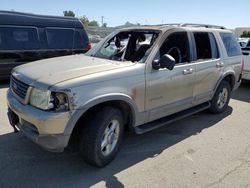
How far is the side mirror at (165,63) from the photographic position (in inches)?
157

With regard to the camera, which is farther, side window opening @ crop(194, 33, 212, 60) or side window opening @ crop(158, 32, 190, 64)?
side window opening @ crop(194, 33, 212, 60)

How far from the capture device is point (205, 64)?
5230 millimetres

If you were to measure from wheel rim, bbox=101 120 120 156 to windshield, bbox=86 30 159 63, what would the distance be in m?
1.02

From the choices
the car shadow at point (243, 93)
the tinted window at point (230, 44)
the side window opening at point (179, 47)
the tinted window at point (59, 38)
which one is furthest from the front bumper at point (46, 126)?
the tinted window at point (59, 38)

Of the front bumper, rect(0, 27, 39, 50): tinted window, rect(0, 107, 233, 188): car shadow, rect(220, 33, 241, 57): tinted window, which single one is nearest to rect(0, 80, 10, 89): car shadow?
rect(0, 27, 39, 50): tinted window

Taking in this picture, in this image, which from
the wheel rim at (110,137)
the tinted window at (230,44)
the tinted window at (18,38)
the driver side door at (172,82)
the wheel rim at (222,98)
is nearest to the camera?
the wheel rim at (110,137)

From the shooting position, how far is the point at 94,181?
3.45 meters

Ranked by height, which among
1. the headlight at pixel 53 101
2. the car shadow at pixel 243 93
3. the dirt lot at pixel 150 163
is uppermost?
the headlight at pixel 53 101

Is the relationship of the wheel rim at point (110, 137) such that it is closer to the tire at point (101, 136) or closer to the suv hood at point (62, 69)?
the tire at point (101, 136)

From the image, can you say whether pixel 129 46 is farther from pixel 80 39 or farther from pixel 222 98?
pixel 80 39

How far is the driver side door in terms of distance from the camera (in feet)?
13.6

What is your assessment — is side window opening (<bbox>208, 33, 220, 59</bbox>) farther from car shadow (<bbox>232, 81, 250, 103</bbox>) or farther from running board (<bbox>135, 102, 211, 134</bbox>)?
car shadow (<bbox>232, 81, 250, 103</bbox>)

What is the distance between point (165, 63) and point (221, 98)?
274cm

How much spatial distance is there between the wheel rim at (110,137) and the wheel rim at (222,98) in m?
3.09
